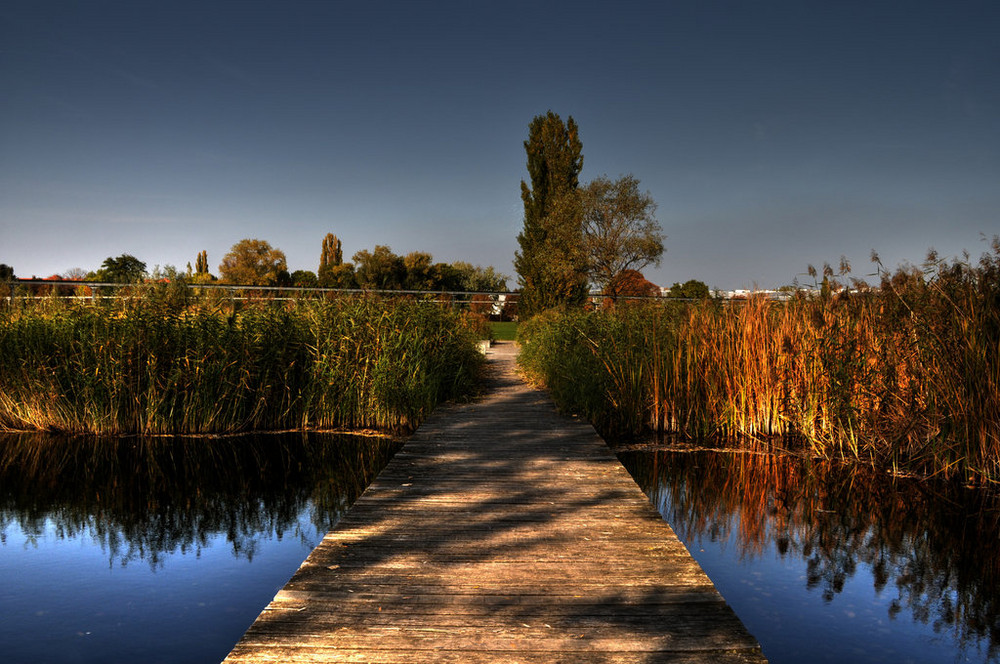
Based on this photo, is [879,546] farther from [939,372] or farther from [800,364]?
[800,364]

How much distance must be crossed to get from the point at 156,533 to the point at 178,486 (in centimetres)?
92

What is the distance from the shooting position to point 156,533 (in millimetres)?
4062

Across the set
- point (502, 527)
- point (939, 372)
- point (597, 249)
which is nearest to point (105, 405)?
point (502, 527)

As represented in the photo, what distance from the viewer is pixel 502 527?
3078 mm

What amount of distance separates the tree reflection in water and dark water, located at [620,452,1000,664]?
2.68 metres

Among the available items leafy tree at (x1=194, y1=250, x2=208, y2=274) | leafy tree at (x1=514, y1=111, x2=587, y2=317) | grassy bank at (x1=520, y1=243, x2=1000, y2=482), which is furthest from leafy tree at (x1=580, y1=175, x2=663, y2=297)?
leafy tree at (x1=194, y1=250, x2=208, y2=274)

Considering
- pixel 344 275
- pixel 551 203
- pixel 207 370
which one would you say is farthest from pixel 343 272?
pixel 207 370

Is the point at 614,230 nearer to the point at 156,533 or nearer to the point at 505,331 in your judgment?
the point at 505,331

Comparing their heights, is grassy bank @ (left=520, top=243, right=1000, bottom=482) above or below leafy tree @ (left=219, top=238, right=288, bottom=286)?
below

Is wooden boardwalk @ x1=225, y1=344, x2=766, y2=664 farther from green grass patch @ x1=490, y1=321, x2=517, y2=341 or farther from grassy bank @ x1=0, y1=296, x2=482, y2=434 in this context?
green grass patch @ x1=490, y1=321, x2=517, y2=341

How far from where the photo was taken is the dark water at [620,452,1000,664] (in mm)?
2779

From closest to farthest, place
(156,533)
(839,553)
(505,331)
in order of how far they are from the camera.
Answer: (839,553) → (156,533) → (505,331)

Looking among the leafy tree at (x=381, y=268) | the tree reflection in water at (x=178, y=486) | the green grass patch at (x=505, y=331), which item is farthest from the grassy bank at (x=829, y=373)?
the leafy tree at (x=381, y=268)

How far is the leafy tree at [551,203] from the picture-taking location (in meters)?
23.7
